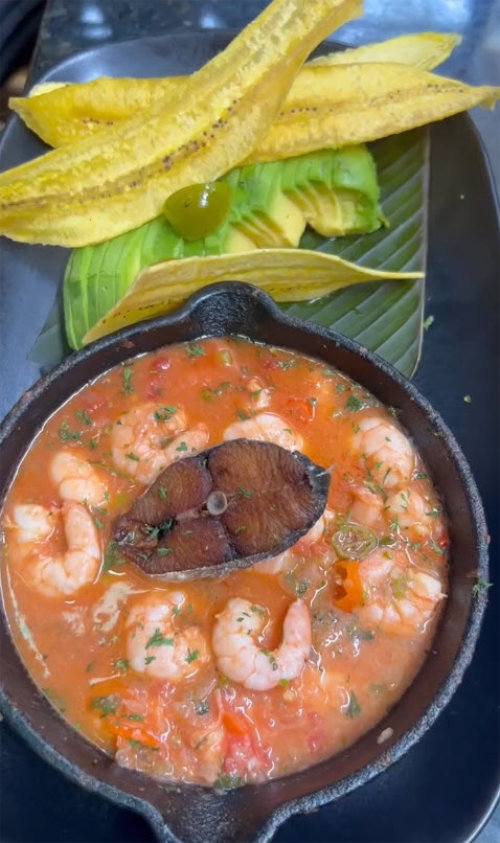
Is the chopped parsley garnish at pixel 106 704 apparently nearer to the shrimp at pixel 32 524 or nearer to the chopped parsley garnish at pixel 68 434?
the shrimp at pixel 32 524

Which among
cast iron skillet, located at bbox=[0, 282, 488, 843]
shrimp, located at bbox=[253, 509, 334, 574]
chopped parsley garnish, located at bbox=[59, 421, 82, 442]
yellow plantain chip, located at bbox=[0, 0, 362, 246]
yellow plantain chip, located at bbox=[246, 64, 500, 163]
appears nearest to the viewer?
cast iron skillet, located at bbox=[0, 282, 488, 843]

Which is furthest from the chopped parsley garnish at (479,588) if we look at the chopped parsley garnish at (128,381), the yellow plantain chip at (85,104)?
the yellow plantain chip at (85,104)

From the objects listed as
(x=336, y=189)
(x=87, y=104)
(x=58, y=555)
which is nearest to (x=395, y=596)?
(x=58, y=555)

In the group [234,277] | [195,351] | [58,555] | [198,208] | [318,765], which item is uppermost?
[198,208]

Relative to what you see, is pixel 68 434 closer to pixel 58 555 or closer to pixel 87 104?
pixel 58 555

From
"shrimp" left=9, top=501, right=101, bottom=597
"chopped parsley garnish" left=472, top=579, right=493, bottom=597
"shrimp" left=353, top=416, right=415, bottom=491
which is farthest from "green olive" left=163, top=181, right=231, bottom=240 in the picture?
"chopped parsley garnish" left=472, top=579, right=493, bottom=597

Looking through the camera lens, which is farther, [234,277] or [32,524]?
[234,277]

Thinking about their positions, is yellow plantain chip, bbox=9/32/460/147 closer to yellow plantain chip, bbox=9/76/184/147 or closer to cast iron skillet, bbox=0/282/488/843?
yellow plantain chip, bbox=9/76/184/147
